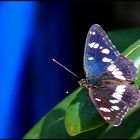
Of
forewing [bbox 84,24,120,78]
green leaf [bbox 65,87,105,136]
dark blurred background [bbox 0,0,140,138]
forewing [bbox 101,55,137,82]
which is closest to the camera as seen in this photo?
green leaf [bbox 65,87,105,136]

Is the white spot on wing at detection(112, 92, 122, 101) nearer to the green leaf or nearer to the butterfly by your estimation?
the butterfly

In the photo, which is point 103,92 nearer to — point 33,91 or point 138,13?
point 33,91

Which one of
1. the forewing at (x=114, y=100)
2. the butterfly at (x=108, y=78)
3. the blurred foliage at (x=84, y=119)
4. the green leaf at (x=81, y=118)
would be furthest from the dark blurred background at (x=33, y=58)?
the green leaf at (x=81, y=118)

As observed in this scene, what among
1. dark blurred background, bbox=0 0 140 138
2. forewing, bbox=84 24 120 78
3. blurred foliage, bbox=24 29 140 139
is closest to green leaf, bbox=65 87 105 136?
blurred foliage, bbox=24 29 140 139

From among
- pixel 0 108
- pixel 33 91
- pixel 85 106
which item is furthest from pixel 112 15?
pixel 85 106

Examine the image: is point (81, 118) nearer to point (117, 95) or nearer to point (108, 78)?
point (117, 95)

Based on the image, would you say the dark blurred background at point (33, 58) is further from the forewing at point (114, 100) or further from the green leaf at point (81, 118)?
the green leaf at point (81, 118)
